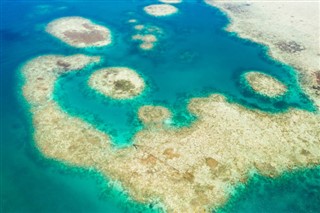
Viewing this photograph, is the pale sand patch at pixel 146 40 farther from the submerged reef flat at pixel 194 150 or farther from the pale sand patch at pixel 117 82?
the submerged reef flat at pixel 194 150

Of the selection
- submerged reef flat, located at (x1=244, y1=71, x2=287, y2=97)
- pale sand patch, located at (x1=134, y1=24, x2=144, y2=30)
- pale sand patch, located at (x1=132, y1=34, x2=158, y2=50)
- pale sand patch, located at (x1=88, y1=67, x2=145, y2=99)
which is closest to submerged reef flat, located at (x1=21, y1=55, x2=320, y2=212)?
submerged reef flat, located at (x1=244, y1=71, x2=287, y2=97)

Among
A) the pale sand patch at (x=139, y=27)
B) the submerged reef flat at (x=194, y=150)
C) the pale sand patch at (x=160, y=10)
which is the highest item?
the pale sand patch at (x=160, y=10)

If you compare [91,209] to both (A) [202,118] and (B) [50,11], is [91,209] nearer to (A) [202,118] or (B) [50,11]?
(A) [202,118]

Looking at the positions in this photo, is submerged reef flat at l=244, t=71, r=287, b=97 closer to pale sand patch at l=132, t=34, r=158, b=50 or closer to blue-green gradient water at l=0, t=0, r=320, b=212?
blue-green gradient water at l=0, t=0, r=320, b=212

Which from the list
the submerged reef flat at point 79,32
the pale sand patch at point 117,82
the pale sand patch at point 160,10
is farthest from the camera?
the pale sand patch at point 160,10

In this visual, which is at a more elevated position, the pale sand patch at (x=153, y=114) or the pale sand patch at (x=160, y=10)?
the pale sand patch at (x=160, y=10)

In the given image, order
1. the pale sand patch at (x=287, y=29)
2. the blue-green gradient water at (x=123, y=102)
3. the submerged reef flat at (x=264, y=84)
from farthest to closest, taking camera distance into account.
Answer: the pale sand patch at (x=287, y=29) < the submerged reef flat at (x=264, y=84) < the blue-green gradient water at (x=123, y=102)

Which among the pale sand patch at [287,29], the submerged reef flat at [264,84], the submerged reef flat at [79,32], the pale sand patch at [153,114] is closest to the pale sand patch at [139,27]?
the submerged reef flat at [79,32]

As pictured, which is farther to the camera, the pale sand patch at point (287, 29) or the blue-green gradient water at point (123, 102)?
the pale sand patch at point (287, 29)
